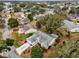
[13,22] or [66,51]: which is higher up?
[13,22]

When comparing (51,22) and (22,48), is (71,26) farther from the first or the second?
(22,48)

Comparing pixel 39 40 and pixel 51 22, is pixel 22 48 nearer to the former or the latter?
pixel 39 40

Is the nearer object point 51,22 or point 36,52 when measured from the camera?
point 36,52

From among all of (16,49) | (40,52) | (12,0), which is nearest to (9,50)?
(16,49)

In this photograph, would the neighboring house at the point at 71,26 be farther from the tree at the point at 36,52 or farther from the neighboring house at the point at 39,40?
the tree at the point at 36,52

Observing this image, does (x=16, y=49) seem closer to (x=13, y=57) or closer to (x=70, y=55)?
(x=13, y=57)

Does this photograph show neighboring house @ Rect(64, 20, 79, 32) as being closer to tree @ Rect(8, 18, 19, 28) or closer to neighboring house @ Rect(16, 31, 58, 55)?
neighboring house @ Rect(16, 31, 58, 55)

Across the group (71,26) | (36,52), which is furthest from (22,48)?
(71,26)

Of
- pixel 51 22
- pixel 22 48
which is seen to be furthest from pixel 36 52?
pixel 51 22
